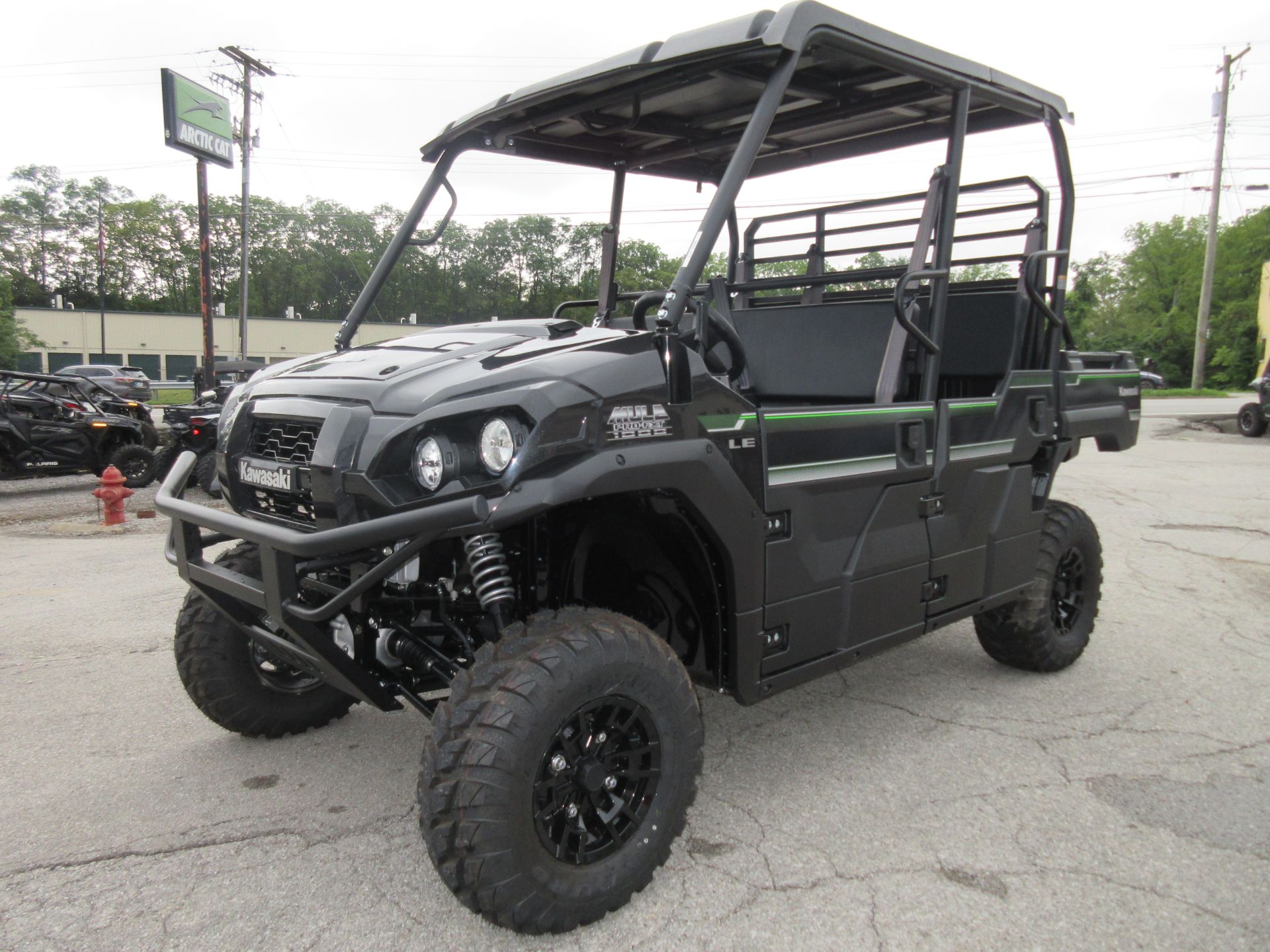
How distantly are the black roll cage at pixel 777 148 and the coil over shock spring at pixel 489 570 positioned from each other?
0.77 meters

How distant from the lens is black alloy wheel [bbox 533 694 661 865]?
245 centimetres

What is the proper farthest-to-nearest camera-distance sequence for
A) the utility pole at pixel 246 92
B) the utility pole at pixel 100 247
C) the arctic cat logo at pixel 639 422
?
the utility pole at pixel 100 247 < the utility pole at pixel 246 92 < the arctic cat logo at pixel 639 422

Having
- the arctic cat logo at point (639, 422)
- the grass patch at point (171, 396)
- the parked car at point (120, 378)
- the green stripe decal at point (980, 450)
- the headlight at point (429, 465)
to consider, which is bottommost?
the grass patch at point (171, 396)

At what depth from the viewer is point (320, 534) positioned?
7.28 feet

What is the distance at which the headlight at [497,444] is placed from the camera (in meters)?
2.35

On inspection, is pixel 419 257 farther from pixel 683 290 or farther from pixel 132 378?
pixel 132 378

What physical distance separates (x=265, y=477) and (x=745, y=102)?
7.86 ft

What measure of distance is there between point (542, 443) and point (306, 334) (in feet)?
193

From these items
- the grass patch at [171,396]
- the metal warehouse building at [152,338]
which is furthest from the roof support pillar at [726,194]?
the metal warehouse building at [152,338]

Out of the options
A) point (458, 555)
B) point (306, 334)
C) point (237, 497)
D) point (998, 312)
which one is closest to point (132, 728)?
point (237, 497)

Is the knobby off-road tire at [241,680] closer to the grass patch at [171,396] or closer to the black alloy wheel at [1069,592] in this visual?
the black alloy wheel at [1069,592]

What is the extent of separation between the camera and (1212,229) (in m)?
36.6

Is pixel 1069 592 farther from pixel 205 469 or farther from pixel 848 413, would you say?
pixel 205 469

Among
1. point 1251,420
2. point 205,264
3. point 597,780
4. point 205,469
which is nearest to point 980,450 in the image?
point 597,780
